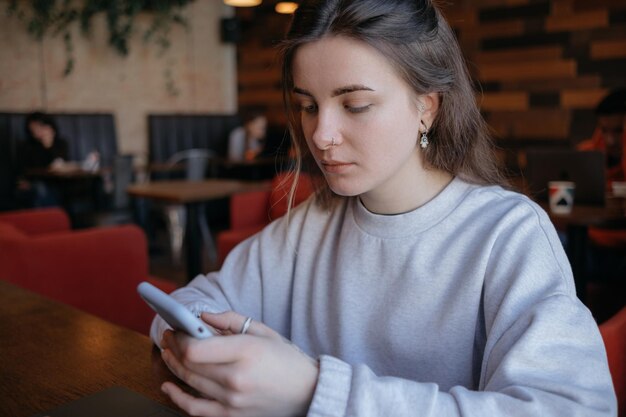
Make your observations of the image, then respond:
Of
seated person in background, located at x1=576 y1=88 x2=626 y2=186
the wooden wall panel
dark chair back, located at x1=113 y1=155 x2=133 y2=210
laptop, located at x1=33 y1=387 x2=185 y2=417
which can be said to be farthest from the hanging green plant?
laptop, located at x1=33 y1=387 x2=185 y2=417

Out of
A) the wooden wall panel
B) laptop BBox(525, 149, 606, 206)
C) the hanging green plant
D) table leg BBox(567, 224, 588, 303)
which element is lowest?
table leg BBox(567, 224, 588, 303)

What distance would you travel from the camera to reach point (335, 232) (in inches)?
47.1

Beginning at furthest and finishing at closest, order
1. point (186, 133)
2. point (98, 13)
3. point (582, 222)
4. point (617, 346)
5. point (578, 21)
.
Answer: point (186, 133), point (98, 13), point (578, 21), point (582, 222), point (617, 346)

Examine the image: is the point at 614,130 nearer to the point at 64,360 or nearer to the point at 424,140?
the point at 424,140

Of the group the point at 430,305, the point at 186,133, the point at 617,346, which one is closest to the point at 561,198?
the point at 617,346

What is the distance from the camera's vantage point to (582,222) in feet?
8.32

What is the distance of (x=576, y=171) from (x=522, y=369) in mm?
2449

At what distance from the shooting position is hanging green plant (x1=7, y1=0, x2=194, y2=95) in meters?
6.36

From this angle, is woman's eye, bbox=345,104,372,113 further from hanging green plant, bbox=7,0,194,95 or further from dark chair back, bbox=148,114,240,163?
dark chair back, bbox=148,114,240,163

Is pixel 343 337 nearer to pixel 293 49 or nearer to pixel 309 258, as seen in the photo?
pixel 309 258

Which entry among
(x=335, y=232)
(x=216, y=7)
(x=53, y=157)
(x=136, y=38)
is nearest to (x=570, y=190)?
(x=335, y=232)

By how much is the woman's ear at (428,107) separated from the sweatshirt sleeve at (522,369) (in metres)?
0.30

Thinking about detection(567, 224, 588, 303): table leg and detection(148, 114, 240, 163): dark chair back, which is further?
detection(148, 114, 240, 163): dark chair back

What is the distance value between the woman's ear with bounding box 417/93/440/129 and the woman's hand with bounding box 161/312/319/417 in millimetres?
539
